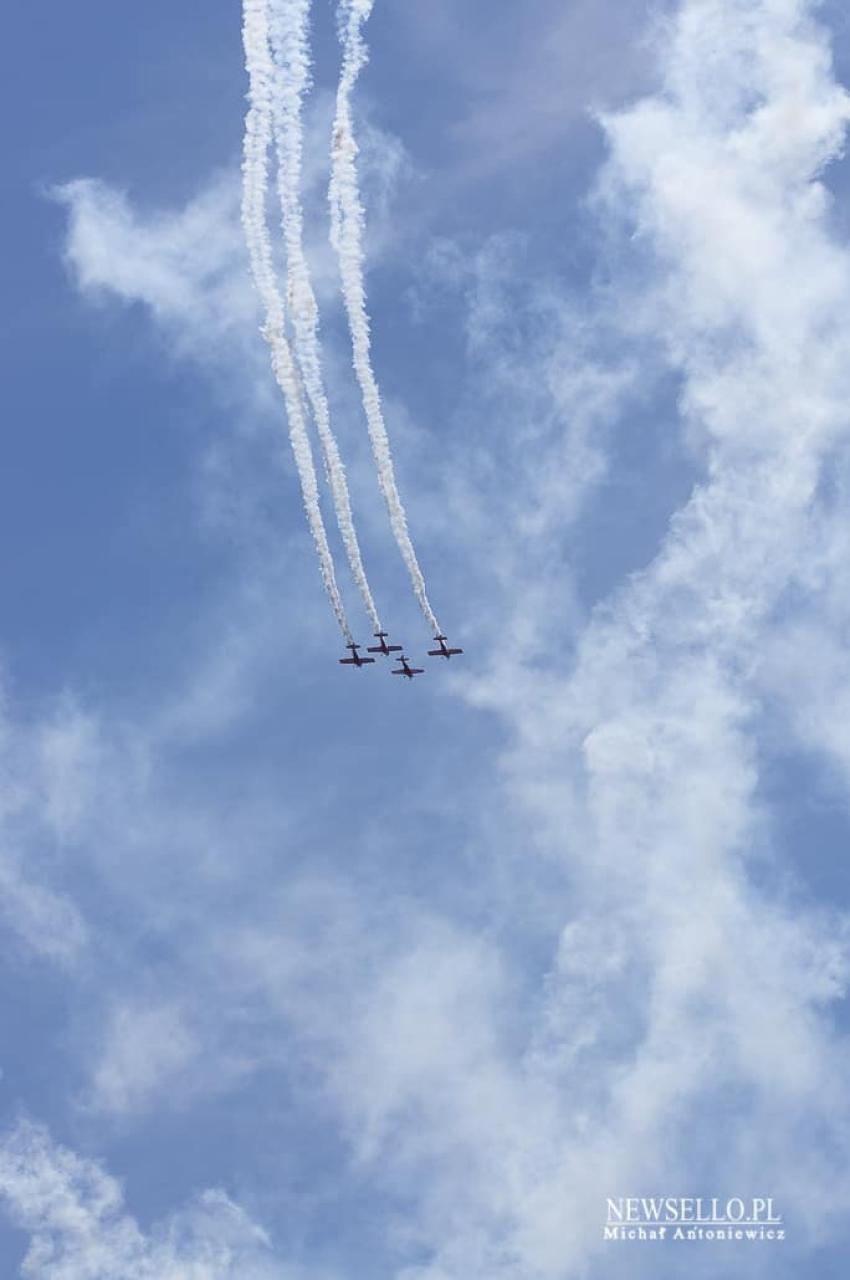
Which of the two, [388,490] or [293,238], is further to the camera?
[388,490]

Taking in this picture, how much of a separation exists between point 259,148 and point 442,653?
29.6 meters

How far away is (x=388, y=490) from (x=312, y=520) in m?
3.47

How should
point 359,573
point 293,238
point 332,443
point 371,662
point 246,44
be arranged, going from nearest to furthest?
point 246,44, point 293,238, point 332,443, point 359,573, point 371,662

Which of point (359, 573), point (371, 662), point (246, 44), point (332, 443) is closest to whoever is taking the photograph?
point (246, 44)

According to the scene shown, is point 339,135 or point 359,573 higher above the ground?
point 339,135

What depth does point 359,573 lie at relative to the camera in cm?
6594

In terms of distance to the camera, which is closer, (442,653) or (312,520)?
(312,520)

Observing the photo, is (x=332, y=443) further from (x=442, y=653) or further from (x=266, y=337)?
(x=442, y=653)

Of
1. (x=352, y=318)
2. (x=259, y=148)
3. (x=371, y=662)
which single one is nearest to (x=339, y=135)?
(x=259, y=148)

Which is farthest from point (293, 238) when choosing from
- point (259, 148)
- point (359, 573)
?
point (359, 573)

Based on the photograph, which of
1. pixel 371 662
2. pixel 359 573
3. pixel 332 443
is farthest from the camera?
pixel 371 662

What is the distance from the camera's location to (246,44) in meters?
51.2

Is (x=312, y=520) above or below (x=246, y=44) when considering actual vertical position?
below

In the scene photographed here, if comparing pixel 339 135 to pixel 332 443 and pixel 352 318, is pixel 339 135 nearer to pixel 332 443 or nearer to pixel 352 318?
pixel 352 318
